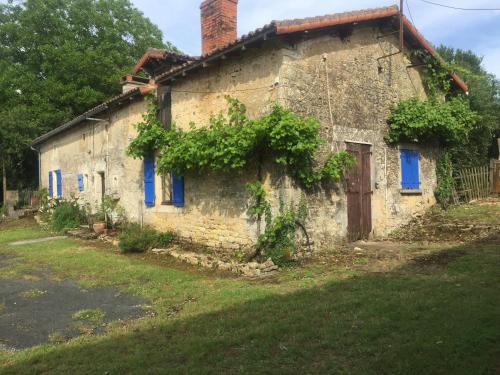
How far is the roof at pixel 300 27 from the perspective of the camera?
24.9ft

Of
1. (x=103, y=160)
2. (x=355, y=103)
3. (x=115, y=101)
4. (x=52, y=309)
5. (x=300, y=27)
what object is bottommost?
(x=52, y=309)

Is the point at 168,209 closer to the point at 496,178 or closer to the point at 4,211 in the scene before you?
the point at 496,178

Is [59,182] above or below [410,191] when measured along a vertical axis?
above

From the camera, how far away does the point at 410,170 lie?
11.3 m

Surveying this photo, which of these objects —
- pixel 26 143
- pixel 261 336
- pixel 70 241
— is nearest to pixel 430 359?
pixel 261 336

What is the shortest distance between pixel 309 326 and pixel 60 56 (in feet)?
87.4

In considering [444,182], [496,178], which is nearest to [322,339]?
[444,182]

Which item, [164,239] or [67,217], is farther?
[67,217]

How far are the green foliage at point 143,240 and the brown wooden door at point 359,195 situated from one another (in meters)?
4.58

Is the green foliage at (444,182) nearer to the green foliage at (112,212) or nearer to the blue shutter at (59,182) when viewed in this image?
the green foliage at (112,212)

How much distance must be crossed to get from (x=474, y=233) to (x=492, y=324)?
20.1ft

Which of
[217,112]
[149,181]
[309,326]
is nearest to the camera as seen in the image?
[309,326]

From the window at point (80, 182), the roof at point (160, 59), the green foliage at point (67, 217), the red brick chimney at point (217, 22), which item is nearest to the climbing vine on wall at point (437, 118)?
the red brick chimney at point (217, 22)

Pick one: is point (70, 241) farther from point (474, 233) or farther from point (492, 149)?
point (492, 149)
